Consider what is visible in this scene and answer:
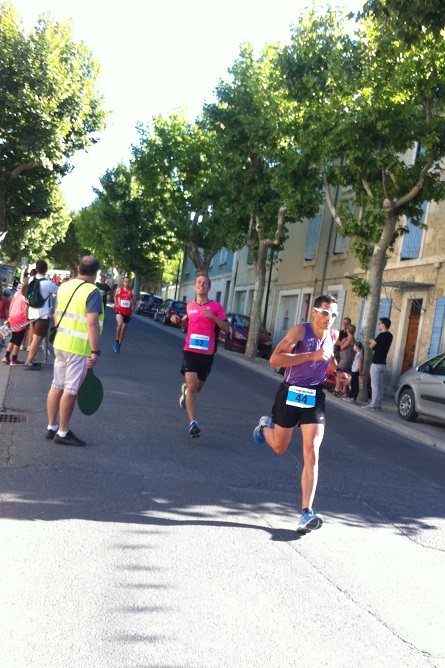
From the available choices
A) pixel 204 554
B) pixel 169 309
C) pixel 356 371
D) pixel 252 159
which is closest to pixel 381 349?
pixel 356 371

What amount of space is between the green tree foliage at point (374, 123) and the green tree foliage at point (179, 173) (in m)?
23.2

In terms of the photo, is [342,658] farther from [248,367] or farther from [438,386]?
[248,367]

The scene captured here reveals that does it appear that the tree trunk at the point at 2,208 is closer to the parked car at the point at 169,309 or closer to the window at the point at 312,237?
the parked car at the point at 169,309

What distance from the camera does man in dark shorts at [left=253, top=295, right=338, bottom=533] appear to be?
6.25m

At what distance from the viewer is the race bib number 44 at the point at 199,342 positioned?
951cm

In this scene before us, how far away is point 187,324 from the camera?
9.76 metres

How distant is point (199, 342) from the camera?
9.52m

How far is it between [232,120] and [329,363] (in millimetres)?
26105

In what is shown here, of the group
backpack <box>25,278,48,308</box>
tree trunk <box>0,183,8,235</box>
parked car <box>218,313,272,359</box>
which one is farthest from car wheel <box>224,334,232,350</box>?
backpack <box>25,278,48,308</box>

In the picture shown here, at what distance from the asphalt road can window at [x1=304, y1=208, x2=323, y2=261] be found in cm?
2702

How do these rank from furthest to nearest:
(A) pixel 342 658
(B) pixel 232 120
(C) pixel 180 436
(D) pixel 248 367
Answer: (B) pixel 232 120 → (D) pixel 248 367 → (C) pixel 180 436 → (A) pixel 342 658

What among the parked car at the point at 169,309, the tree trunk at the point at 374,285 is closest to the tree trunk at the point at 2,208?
the parked car at the point at 169,309

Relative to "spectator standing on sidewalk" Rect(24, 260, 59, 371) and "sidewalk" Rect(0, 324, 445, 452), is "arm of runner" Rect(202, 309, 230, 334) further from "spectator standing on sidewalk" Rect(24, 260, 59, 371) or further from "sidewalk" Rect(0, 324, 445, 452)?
"spectator standing on sidewalk" Rect(24, 260, 59, 371)

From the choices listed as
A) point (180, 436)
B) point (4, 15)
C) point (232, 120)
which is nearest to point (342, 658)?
point (180, 436)
